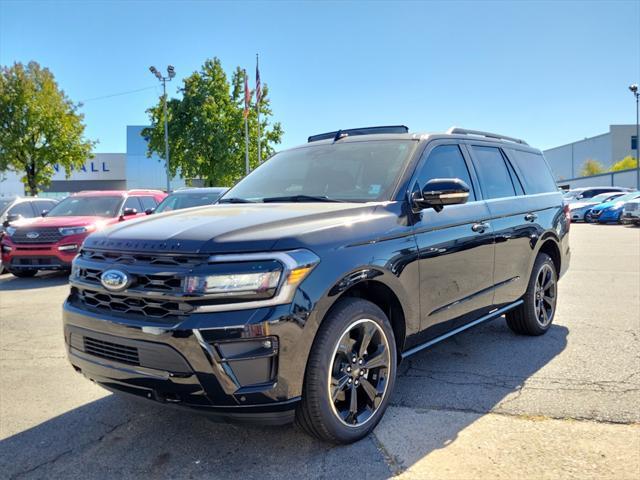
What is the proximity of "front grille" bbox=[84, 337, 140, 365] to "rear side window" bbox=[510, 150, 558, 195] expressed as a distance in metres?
3.97

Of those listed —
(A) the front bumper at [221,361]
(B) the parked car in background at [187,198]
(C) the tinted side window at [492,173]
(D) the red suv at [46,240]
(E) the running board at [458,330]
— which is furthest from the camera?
(B) the parked car in background at [187,198]

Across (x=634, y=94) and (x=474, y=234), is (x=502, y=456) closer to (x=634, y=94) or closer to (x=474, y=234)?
(x=474, y=234)

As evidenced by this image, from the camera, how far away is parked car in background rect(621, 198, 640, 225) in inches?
837

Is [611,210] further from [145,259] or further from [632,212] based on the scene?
[145,259]

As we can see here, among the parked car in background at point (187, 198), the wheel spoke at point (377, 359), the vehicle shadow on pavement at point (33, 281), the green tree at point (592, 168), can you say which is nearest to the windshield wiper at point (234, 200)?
the wheel spoke at point (377, 359)

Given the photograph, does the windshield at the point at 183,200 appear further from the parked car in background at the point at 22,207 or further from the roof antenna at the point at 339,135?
the roof antenna at the point at 339,135

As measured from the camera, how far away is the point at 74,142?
107ft

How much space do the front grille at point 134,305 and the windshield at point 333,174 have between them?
54.8 inches

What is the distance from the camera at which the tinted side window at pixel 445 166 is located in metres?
3.80

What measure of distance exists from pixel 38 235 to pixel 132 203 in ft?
7.24

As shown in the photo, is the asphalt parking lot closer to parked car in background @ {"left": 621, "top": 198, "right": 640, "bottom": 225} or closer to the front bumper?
the front bumper

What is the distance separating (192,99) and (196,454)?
36.6 metres

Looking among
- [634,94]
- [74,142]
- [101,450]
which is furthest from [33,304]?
[634,94]

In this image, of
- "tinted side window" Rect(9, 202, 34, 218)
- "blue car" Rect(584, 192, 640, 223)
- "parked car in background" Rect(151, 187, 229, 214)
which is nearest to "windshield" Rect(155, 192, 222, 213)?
"parked car in background" Rect(151, 187, 229, 214)
